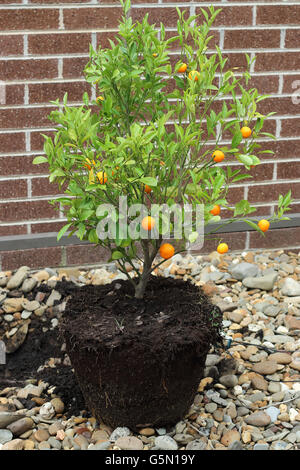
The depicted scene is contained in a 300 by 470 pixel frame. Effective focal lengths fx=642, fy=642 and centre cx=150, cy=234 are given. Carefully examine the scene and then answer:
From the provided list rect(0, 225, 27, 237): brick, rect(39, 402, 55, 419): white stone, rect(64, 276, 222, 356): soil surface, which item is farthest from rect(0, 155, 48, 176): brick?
rect(39, 402, 55, 419): white stone

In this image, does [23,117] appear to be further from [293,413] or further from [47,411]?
[293,413]

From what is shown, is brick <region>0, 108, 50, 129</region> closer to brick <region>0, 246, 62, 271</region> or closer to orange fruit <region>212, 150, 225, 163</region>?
brick <region>0, 246, 62, 271</region>

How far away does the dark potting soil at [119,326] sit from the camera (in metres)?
2.30

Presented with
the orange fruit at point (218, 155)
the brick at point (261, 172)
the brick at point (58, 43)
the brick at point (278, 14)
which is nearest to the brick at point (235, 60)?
the brick at point (278, 14)

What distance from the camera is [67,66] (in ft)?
11.5

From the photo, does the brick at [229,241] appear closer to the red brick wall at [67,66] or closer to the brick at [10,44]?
the red brick wall at [67,66]

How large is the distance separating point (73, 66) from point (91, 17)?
0.28 metres

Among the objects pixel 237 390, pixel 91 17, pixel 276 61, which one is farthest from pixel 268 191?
pixel 237 390

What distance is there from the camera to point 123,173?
2.22 m

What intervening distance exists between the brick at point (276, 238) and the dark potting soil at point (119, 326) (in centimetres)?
138

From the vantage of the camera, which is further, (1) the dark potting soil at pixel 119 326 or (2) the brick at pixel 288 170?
(2) the brick at pixel 288 170
